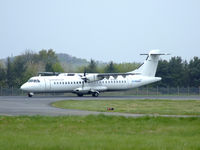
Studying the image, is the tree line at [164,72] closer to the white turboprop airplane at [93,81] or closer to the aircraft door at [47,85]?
the white turboprop airplane at [93,81]

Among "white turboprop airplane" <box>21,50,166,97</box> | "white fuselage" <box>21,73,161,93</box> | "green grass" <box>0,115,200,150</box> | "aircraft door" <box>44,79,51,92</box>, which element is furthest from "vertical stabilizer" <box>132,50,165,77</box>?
"green grass" <box>0,115,200,150</box>

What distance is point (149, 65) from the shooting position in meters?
57.2

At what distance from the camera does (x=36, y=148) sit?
12547 millimetres

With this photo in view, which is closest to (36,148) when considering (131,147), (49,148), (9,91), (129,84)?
(49,148)

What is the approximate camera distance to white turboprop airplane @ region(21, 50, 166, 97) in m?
50.5

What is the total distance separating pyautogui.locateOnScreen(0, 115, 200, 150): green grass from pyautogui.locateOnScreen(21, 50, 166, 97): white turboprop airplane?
29439 millimetres

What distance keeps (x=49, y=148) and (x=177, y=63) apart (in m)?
69.5

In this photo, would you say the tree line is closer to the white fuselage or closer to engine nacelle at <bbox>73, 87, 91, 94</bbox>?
the white fuselage

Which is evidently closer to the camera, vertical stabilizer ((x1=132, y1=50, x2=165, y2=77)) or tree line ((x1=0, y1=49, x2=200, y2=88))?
vertical stabilizer ((x1=132, y1=50, x2=165, y2=77))

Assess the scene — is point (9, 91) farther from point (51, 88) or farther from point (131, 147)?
point (131, 147)

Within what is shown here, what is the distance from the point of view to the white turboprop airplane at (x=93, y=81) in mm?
50528

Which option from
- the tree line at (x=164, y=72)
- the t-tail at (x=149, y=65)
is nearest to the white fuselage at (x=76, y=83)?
the t-tail at (x=149, y=65)

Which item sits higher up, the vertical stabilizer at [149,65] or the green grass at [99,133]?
the vertical stabilizer at [149,65]

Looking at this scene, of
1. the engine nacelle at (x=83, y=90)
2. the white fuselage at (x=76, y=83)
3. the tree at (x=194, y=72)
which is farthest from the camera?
the tree at (x=194, y=72)
